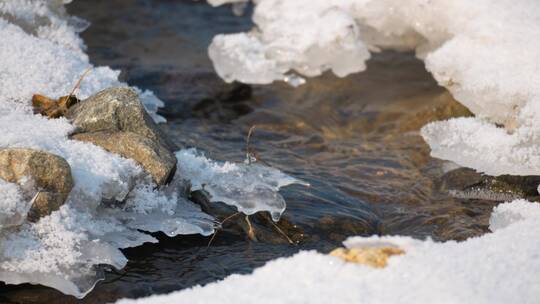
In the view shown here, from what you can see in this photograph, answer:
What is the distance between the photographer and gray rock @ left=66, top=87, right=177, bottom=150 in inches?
163

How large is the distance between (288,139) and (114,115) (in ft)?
5.61

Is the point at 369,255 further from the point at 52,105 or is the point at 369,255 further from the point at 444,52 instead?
the point at 444,52

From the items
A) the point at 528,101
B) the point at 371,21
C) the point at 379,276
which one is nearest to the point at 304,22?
the point at 371,21

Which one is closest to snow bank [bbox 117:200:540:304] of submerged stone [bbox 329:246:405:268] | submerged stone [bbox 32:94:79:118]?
submerged stone [bbox 329:246:405:268]

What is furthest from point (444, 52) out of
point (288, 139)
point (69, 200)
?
point (69, 200)

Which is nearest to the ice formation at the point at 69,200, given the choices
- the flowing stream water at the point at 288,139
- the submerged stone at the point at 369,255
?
the flowing stream water at the point at 288,139

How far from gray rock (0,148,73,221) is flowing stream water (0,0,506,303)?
1.25 feet

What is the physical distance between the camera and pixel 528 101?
16.0ft

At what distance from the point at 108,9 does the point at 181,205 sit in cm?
395

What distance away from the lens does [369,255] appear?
3096 mm

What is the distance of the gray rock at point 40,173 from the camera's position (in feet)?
11.6

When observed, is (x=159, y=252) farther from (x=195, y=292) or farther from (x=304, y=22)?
(x=304, y=22)

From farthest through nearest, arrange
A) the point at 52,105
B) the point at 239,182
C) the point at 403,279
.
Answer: the point at 52,105 → the point at 239,182 → the point at 403,279

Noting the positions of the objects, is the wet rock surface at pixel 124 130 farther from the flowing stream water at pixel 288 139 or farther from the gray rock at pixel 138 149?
the flowing stream water at pixel 288 139
